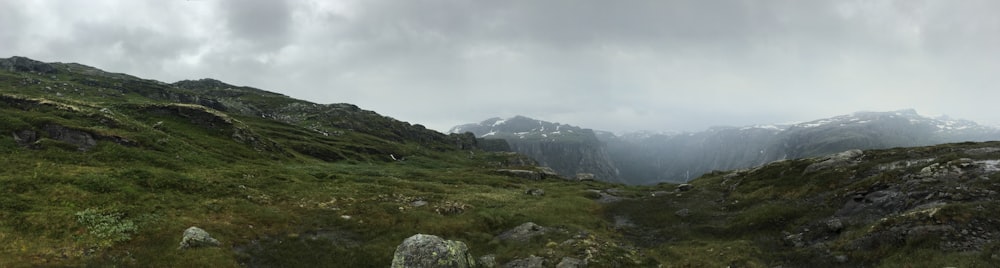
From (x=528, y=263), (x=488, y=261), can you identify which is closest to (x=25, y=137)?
(x=488, y=261)

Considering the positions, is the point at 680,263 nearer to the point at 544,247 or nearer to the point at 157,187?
the point at 544,247

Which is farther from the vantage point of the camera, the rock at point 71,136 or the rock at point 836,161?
the rock at point 836,161

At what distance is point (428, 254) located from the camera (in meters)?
24.0

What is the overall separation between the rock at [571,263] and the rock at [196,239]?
2227cm

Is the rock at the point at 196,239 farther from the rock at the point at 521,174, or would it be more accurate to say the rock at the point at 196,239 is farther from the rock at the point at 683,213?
the rock at the point at 521,174

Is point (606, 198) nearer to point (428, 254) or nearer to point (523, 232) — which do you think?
point (523, 232)

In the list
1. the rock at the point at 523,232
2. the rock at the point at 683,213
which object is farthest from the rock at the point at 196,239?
the rock at the point at 683,213

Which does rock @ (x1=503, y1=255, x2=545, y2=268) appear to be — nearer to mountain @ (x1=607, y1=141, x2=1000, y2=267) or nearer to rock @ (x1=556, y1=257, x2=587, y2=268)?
rock @ (x1=556, y1=257, x2=587, y2=268)

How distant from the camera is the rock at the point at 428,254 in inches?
936

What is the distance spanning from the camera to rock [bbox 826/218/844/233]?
101 feet

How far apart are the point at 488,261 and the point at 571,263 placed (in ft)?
18.1

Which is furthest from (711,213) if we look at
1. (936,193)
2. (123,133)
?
(123,133)

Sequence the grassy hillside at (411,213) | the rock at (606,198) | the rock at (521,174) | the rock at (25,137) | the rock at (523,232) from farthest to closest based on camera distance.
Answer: the rock at (521,174) → the rock at (606,198) → the rock at (25,137) → the rock at (523,232) → the grassy hillside at (411,213)

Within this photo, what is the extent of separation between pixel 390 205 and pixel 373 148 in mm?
87745
